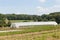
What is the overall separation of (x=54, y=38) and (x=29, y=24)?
46.5 m

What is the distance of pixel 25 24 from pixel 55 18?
34604 millimetres

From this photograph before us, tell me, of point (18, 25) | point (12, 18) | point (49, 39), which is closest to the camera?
point (49, 39)

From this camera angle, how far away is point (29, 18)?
110 meters

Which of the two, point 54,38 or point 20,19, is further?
point 20,19

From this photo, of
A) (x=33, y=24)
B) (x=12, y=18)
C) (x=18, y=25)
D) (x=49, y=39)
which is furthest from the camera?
(x=12, y=18)

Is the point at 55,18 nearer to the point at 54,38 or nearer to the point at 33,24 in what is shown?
the point at 33,24

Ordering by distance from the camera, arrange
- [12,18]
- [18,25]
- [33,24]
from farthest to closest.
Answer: [12,18]
[33,24]
[18,25]

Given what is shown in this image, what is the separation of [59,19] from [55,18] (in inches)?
179

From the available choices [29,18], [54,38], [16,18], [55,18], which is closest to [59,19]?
[55,18]

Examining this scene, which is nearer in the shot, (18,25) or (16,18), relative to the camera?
(18,25)

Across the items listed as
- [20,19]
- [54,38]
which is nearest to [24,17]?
[20,19]

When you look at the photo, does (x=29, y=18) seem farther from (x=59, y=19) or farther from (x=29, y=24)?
(x=29, y=24)

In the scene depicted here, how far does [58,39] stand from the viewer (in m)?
23.2

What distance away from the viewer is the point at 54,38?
24.1 meters
